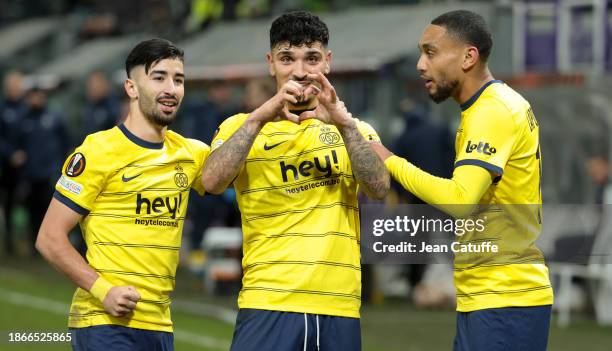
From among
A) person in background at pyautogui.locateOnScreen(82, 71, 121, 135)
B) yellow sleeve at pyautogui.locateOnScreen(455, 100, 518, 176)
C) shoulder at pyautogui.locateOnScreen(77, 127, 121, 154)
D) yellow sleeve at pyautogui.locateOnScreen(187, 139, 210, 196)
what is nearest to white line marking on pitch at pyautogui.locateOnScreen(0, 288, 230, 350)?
person in background at pyautogui.locateOnScreen(82, 71, 121, 135)

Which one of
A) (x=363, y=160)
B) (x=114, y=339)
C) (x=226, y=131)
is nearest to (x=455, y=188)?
(x=363, y=160)

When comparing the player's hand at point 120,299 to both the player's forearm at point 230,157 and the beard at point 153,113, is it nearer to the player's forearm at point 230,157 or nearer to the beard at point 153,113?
the player's forearm at point 230,157

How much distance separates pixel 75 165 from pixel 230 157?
2.65ft

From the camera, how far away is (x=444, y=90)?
6.17m

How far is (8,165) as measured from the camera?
2138cm

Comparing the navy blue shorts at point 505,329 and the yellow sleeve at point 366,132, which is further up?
the yellow sleeve at point 366,132

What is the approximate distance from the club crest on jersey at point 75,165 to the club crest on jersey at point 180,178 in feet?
1.48

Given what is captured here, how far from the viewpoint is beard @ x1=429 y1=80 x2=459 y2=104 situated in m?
6.15

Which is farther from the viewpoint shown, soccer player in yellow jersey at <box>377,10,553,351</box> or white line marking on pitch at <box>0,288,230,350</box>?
white line marking on pitch at <box>0,288,230,350</box>

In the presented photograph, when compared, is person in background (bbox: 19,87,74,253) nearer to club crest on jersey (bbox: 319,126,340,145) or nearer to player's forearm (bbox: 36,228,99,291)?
player's forearm (bbox: 36,228,99,291)

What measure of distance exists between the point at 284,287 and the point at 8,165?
16.1 metres

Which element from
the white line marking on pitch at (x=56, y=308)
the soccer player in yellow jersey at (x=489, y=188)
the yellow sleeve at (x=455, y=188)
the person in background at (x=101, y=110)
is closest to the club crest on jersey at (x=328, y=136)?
the soccer player in yellow jersey at (x=489, y=188)

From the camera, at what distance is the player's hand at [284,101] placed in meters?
5.82

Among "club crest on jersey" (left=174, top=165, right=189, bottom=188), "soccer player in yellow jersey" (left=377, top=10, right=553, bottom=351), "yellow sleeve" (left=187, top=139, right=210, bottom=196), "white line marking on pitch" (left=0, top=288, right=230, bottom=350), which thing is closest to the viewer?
"soccer player in yellow jersey" (left=377, top=10, right=553, bottom=351)
